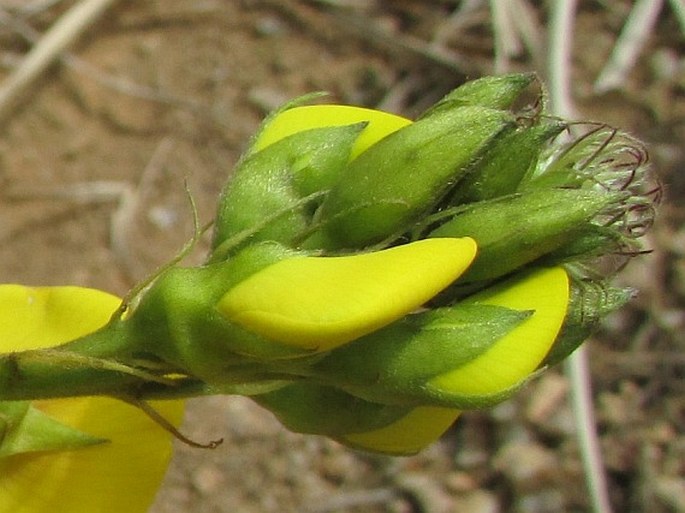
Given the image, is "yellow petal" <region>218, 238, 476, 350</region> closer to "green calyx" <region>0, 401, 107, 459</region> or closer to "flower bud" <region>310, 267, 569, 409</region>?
"flower bud" <region>310, 267, 569, 409</region>

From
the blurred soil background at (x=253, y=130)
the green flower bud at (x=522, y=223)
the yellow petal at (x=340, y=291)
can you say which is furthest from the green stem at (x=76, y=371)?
the blurred soil background at (x=253, y=130)

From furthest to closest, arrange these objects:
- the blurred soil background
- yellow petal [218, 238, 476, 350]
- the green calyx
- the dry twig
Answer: the dry twig → the blurred soil background → the green calyx → yellow petal [218, 238, 476, 350]

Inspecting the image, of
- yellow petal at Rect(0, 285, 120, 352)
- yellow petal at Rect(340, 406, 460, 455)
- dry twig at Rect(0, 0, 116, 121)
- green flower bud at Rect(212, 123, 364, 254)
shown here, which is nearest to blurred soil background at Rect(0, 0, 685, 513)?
dry twig at Rect(0, 0, 116, 121)

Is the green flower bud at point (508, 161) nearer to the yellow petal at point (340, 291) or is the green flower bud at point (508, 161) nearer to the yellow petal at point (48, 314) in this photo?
the yellow petal at point (340, 291)

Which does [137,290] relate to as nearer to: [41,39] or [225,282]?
[225,282]

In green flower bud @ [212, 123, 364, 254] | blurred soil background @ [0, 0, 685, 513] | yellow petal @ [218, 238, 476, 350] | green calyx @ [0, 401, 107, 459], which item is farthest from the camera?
blurred soil background @ [0, 0, 685, 513]

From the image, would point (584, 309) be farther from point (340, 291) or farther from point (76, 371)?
point (76, 371)

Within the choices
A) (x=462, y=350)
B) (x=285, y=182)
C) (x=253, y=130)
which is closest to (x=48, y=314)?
(x=285, y=182)
